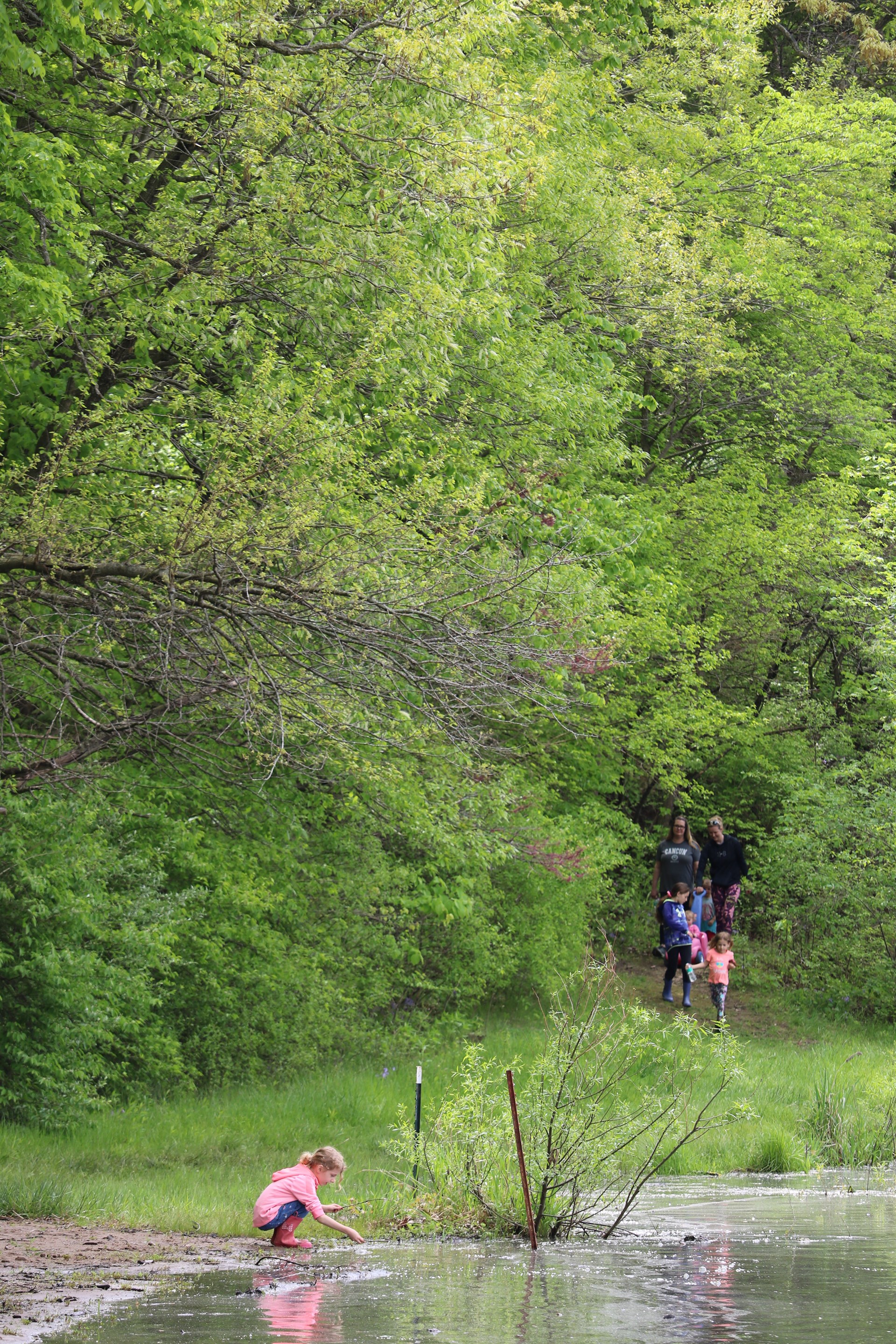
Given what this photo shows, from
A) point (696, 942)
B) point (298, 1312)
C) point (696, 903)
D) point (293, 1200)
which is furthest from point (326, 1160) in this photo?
point (696, 903)

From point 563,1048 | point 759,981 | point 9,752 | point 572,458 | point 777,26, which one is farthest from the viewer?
point 777,26

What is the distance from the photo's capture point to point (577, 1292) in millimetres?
8258

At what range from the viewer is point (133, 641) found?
12.2 m

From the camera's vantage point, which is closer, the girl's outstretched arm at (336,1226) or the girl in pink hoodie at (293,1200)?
the girl's outstretched arm at (336,1226)

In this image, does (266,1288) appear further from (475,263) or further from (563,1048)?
(475,263)

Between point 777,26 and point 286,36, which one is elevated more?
point 777,26

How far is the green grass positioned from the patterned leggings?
3559 millimetres

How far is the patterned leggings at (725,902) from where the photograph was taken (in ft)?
74.2

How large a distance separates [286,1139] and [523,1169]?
4663 mm

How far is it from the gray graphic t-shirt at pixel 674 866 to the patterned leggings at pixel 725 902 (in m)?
0.69

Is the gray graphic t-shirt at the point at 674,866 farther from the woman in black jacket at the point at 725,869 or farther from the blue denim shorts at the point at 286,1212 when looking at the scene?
the blue denim shorts at the point at 286,1212

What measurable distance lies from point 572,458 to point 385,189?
783 cm

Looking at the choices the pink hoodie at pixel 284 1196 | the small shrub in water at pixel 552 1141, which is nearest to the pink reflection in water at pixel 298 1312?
the pink hoodie at pixel 284 1196

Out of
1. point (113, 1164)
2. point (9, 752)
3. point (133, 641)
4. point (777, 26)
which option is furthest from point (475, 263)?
point (777, 26)
